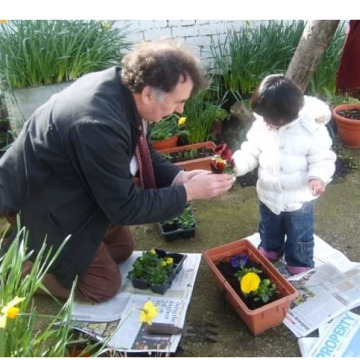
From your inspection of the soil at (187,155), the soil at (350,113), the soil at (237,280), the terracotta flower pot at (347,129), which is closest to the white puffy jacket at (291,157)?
the soil at (237,280)

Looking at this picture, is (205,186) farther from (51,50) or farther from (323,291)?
(51,50)

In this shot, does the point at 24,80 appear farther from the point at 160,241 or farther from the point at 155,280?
the point at 155,280

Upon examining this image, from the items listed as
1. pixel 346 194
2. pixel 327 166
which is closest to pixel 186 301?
pixel 327 166

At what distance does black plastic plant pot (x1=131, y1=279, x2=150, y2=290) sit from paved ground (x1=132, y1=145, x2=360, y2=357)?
0.80ft

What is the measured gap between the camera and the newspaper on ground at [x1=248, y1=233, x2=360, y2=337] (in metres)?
2.02

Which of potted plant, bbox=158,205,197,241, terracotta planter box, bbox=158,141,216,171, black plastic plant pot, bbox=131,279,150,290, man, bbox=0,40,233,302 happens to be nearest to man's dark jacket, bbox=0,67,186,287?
man, bbox=0,40,233,302

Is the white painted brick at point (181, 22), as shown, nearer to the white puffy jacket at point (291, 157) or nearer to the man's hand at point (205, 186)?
the white puffy jacket at point (291, 157)

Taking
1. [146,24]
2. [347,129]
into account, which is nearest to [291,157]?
[347,129]

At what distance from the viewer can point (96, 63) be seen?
312 cm

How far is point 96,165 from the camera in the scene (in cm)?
169

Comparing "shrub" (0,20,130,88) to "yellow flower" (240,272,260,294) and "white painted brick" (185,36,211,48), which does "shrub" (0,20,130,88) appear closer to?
"white painted brick" (185,36,211,48)

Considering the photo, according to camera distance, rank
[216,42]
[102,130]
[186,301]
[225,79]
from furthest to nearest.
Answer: [216,42] → [225,79] → [186,301] → [102,130]

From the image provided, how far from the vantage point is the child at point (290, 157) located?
1.81 meters
